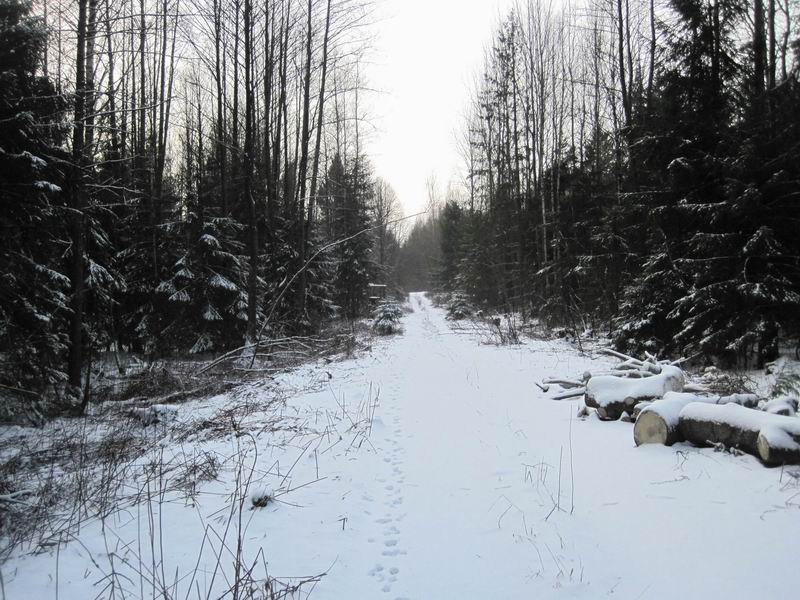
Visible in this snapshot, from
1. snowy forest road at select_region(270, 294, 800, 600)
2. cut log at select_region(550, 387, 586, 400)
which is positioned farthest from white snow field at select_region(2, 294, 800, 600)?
cut log at select_region(550, 387, 586, 400)

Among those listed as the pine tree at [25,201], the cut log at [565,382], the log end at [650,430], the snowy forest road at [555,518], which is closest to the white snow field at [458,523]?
the snowy forest road at [555,518]

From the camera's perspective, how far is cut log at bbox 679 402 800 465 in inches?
140

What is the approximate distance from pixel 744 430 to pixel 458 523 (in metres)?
2.90

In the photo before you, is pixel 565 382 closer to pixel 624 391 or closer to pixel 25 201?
pixel 624 391

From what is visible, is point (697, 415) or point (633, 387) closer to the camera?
point (697, 415)

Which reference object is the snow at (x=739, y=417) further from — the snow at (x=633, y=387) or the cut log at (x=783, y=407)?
the snow at (x=633, y=387)

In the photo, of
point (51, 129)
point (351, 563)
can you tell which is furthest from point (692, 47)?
point (51, 129)

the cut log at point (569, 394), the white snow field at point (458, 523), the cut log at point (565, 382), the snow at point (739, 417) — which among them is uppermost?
the snow at point (739, 417)

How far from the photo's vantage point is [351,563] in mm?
2785

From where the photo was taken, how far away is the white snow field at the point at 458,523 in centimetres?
252

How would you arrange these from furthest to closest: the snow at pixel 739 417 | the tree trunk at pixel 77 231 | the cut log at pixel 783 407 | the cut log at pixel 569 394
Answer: the tree trunk at pixel 77 231
the cut log at pixel 569 394
the cut log at pixel 783 407
the snow at pixel 739 417

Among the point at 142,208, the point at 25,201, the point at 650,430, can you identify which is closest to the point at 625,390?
the point at 650,430

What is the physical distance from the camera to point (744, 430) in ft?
12.7

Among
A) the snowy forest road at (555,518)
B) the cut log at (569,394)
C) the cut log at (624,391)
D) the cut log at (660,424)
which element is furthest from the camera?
the cut log at (569,394)
